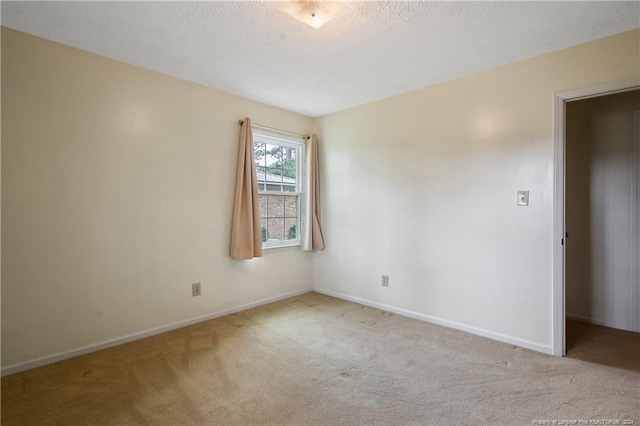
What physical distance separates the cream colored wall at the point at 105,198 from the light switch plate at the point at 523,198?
9.23 feet

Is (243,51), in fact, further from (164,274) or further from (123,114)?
(164,274)

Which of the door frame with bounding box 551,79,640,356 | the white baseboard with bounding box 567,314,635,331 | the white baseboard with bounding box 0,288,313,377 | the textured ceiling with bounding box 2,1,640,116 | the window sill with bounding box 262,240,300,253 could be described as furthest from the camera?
the window sill with bounding box 262,240,300,253

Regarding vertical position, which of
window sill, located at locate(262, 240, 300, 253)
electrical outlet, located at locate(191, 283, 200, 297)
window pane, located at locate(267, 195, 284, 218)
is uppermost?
window pane, located at locate(267, 195, 284, 218)

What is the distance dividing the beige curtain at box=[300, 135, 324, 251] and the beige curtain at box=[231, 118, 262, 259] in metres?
0.82

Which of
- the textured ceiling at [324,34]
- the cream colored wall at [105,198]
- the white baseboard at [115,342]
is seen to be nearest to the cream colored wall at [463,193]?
the textured ceiling at [324,34]

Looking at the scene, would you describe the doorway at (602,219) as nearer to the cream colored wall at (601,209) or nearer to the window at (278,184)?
the cream colored wall at (601,209)

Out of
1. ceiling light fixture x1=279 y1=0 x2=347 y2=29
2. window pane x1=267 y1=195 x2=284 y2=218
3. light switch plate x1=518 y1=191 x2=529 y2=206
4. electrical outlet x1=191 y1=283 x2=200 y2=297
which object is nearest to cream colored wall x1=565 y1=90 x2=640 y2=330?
light switch plate x1=518 y1=191 x2=529 y2=206

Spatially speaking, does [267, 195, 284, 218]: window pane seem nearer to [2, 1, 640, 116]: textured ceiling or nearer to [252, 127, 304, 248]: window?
[252, 127, 304, 248]: window

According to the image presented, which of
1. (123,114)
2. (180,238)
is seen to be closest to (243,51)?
(123,114)

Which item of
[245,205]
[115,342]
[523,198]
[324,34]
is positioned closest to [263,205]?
[245,205]

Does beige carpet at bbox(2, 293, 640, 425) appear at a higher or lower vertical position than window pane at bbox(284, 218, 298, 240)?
lower

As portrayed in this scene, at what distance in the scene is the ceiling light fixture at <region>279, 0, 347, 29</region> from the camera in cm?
191

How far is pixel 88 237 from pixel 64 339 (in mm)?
798

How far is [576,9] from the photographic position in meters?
2.04
